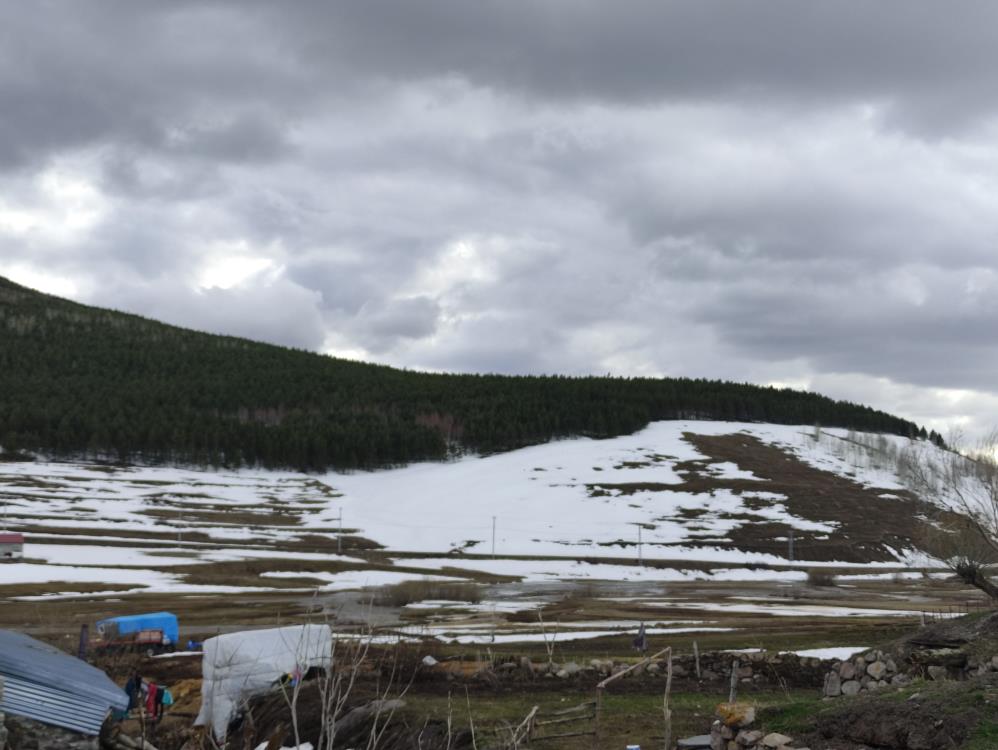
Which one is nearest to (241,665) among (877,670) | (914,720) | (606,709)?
(606,709)

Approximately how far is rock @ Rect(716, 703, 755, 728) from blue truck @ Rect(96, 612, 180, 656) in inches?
904

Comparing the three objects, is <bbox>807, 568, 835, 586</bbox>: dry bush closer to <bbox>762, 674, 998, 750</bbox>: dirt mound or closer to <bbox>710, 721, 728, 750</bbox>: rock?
<bbox>762, 674, 998, 750</bbox>: dirt mound

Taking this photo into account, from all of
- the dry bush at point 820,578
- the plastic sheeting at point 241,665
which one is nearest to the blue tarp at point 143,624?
the plastic sheeting at point 241,665

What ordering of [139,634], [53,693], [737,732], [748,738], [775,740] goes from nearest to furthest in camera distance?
[775,740] → [748,738] → [737,732] → [53,693] → [139,634]

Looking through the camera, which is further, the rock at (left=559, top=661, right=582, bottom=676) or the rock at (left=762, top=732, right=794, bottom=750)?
the rock at (left=559, top=661, right=582, bottom=676)

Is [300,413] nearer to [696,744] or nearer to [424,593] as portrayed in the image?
[424,593]

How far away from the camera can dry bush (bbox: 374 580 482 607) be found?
55.5 meters

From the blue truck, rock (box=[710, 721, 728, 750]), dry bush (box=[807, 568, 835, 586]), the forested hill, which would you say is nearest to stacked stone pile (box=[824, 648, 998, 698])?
rock (box=[710, 721, 728, 750])

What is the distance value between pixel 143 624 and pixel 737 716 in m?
24.9

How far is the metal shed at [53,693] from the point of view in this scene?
739 inches

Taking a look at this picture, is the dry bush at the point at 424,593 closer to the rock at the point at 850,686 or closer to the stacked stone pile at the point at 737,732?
the rock at the point at 850,686

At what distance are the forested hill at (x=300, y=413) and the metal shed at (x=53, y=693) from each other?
13157 cm

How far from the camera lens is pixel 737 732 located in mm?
15656

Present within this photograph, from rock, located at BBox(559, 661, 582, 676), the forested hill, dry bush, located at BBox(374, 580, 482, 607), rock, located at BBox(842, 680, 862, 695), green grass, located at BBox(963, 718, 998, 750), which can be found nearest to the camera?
green grass, located at BBox(963, 718, 998, 750)
